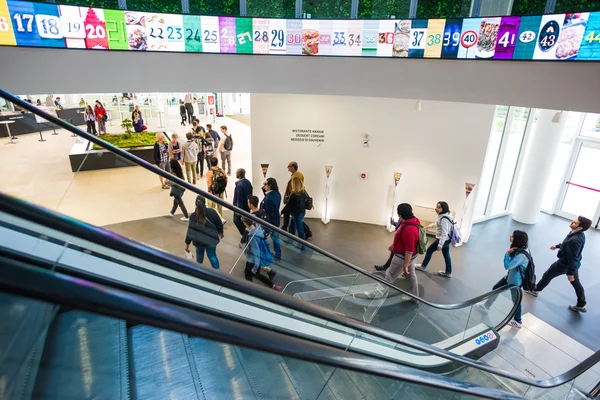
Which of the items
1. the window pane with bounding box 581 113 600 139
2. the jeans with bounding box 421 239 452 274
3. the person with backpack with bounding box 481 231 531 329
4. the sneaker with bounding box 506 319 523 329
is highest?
the window pane with bounding box 581 113 600 139

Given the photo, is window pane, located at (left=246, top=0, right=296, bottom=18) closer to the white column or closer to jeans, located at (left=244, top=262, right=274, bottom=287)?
jeans, located at (left=244, top=262, right=274, bottom=287)

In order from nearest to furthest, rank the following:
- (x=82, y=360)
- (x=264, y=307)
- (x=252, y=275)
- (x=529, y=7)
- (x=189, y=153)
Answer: (x=82, y=360)
(x=264, y=307)
(x=252, y=275)
(x=529, y=7)
(x=189, y=153)

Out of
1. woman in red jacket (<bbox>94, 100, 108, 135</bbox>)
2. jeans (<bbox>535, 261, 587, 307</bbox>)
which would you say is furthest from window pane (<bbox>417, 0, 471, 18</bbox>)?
woman in red jacket (<bbox>94, 100, 108, 135</bbox>)

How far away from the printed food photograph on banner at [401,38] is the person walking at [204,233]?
5.32m

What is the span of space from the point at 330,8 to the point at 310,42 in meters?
1.02

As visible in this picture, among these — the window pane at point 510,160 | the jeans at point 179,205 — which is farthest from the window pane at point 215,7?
the window pane at point 510,160

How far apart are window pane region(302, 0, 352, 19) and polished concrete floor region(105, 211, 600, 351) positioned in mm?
4797

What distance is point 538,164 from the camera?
8.95 m

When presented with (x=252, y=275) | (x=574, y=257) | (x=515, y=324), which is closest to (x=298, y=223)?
(x=252, y=275)

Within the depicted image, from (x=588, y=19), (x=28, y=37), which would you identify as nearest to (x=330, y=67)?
(x=588, y=19)

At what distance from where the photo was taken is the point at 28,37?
626 cm

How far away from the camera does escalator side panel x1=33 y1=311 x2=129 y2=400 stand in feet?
4.22

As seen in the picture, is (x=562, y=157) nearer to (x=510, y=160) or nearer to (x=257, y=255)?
(x=510, y=160)

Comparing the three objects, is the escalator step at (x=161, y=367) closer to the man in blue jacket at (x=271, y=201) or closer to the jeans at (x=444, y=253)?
the man in blue jacket at (x=271, y=201)
